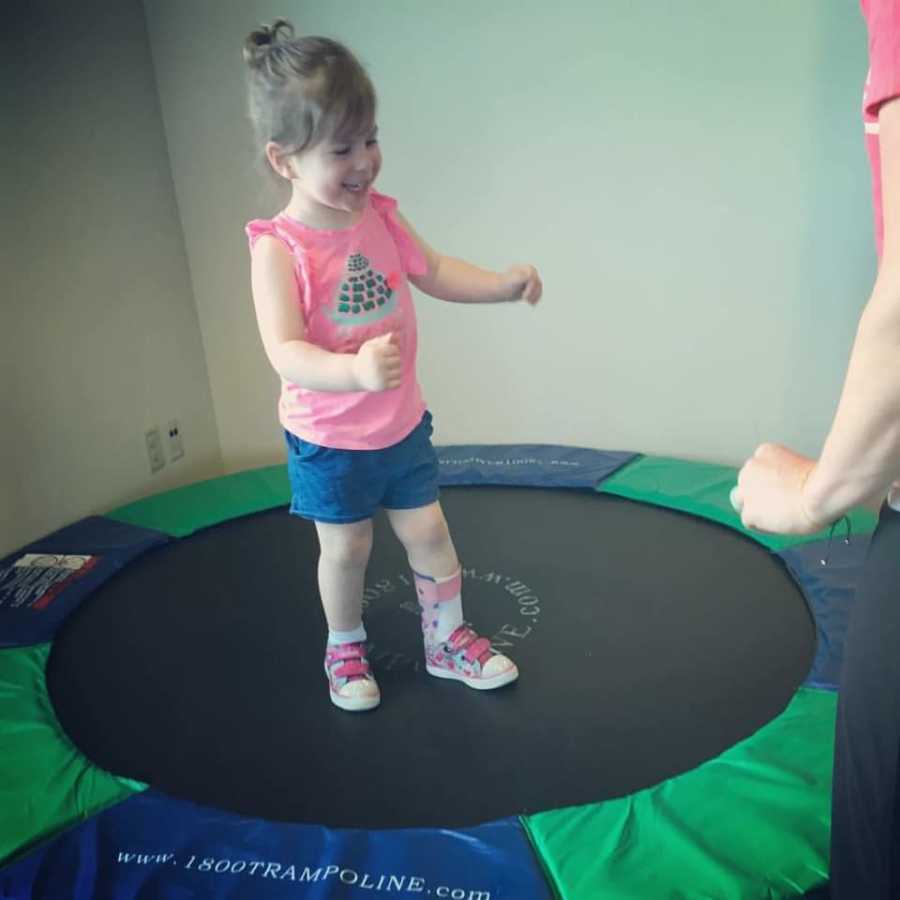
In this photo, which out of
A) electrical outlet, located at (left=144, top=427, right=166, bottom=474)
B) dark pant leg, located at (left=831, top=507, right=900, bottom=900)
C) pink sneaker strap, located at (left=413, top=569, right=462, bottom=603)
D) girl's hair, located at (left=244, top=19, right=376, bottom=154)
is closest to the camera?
dark pant leg, located at (left=831, top=507, right=900, bottom=900)

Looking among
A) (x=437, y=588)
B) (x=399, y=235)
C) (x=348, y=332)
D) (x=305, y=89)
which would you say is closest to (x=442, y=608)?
(x=437, y=588)

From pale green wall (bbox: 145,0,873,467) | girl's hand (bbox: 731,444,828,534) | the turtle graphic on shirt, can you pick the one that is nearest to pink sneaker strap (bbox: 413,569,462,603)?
the turtle graphic on shirt

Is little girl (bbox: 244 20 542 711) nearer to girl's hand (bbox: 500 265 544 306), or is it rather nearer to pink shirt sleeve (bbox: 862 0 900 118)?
girl's hand (bbox: 500 265 544 306)

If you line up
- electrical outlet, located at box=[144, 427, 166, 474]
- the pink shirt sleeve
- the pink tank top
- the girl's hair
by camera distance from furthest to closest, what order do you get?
electrical outlet, located at box=[144, 427, 166, 474] → the pink tank top → the girl's hair → the pink shirt sleeve

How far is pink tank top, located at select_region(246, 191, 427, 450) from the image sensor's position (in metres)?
1.34

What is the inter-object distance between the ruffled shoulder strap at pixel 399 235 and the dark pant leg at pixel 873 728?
892mm

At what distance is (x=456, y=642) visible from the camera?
158cm

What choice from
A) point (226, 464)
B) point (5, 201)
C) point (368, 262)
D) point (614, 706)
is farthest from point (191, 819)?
point (226, 464)

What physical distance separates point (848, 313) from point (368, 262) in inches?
53.1

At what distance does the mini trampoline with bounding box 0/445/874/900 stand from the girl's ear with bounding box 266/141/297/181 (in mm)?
849

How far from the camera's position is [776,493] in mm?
751

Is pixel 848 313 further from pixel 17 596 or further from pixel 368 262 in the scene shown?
pixel 17 596

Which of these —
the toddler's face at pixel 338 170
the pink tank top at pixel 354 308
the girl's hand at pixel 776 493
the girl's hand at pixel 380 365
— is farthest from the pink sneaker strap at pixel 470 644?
the girl's hand at pixel 776 493

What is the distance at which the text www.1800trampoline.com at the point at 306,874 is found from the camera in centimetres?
111
